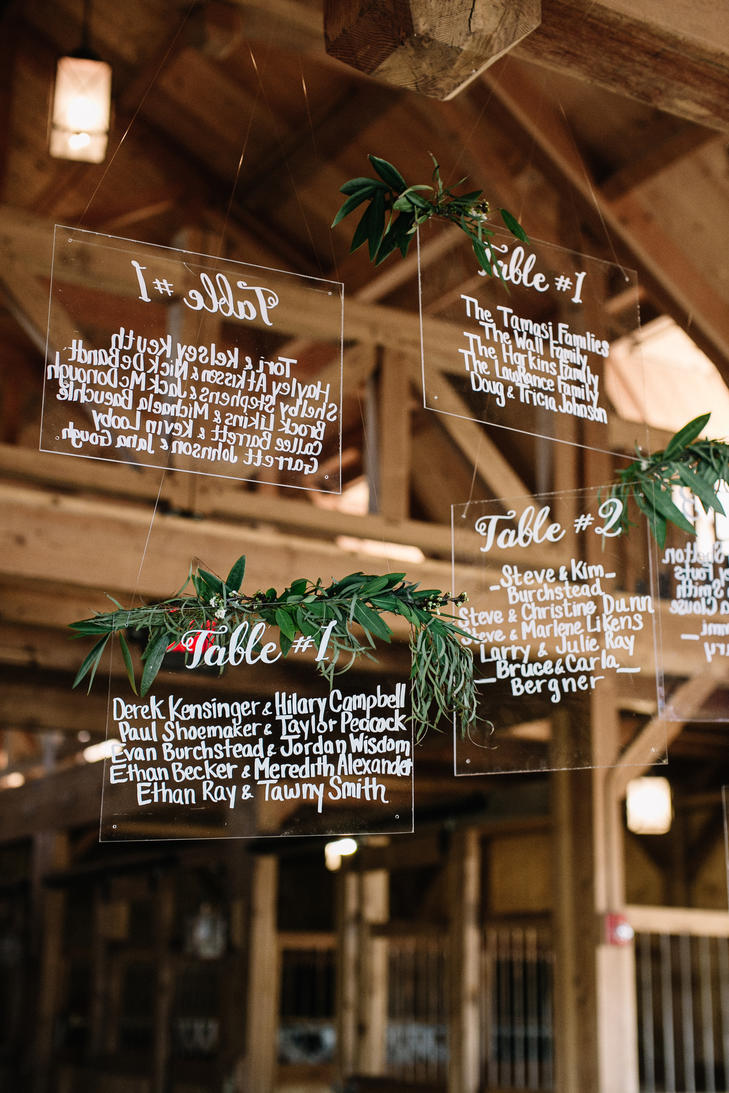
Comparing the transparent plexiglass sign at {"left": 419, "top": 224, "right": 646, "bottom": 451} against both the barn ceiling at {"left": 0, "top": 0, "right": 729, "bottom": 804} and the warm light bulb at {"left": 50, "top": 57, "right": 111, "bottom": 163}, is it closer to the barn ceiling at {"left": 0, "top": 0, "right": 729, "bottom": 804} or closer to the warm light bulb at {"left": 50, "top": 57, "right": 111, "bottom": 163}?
the barn ceiling at {"left": 0, "top": 0, "right": 729, "bottom": 804}

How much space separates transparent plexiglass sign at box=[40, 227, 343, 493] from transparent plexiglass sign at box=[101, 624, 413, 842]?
40cm

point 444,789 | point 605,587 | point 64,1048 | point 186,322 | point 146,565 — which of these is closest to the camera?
point 186,322

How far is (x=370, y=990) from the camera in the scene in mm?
7672

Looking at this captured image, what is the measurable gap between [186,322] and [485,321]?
2.13 feet

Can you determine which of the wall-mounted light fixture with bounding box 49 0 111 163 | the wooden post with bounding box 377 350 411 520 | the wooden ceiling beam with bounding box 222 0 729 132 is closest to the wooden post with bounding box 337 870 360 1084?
the wooden post with bounding box 377 350 411 520

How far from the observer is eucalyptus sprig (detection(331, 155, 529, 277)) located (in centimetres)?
236

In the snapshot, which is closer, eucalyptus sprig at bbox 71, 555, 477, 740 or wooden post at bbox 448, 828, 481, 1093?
eucalyptus sprig at bbox 71, 555, 477, 740

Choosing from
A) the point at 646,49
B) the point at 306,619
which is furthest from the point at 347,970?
the point at 646,49

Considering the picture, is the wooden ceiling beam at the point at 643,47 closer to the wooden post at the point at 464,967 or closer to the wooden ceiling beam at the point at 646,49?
the wooden ceiling beam at the point at 646,49

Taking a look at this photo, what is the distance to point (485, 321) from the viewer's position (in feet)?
8.71

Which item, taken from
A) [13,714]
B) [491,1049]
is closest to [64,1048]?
[491,1049]

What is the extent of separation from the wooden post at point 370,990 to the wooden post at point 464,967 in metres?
0.92

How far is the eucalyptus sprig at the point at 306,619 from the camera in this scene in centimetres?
232

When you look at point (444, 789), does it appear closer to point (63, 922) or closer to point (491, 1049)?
point (491, 1049)
